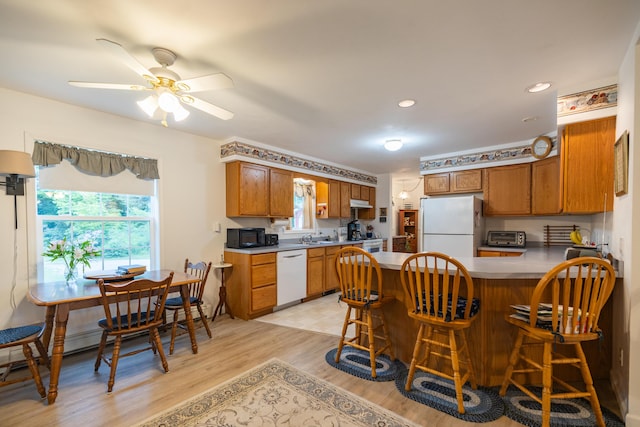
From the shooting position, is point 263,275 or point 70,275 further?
point 263,275

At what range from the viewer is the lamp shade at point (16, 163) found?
2293mm

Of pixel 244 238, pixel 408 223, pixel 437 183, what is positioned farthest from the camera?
pixel 408 223

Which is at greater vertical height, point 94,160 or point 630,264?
point 94,160

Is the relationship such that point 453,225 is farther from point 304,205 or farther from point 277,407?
point 277,407

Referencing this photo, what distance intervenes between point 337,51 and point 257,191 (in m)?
2.54

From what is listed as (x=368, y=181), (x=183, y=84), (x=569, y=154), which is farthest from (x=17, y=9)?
(x=368, y=181)

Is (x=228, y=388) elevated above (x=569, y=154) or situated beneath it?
situated beneath

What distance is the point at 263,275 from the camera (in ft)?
12.8

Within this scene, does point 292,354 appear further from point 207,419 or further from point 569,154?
point 569,154

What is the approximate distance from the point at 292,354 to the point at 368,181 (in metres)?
4.46

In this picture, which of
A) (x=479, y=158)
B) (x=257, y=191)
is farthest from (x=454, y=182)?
(x=257, y=191)

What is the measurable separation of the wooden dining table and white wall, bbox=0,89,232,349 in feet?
1.08

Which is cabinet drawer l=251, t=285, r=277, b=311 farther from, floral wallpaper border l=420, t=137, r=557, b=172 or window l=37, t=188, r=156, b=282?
floral wallpaper border l=420, t=137, r=557, b=172

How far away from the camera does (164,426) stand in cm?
180
